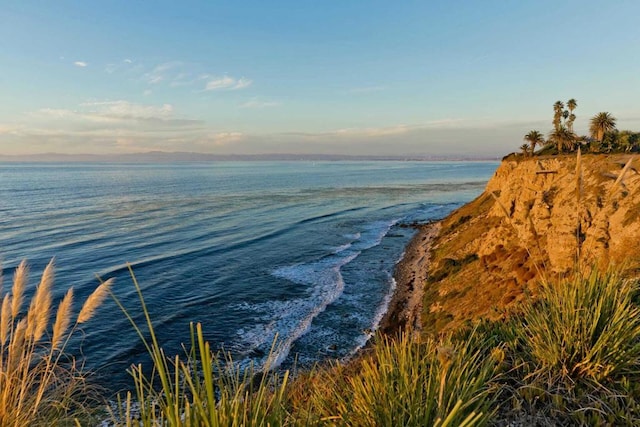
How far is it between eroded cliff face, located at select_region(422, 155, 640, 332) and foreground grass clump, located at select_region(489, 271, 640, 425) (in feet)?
13.2

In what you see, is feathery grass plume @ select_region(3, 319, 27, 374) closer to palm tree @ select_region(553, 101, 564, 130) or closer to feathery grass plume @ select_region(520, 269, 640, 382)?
feathery grass plume @ select_region(520, 269, 640, 382)

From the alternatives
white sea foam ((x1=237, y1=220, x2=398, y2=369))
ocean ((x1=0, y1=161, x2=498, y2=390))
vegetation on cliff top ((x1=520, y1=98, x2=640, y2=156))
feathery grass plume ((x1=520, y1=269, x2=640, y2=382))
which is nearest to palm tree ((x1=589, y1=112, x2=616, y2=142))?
vegetation on cliff top ((x1=520, y1=98, x2=640, y2=156))

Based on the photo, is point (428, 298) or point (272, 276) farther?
point (272, 276)

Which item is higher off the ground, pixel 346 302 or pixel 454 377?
pixel 454 377

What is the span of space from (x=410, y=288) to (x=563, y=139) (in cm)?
4277

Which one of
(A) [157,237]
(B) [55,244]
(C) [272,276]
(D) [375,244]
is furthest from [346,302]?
(B) [55,244]

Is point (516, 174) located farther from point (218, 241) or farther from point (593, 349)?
point (593, 349)

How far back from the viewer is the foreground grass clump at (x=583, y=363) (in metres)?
4.32

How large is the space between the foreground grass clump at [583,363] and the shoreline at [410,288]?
7378 millimetres

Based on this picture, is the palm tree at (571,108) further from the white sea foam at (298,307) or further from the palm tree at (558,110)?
the white sea foam at (298,307)

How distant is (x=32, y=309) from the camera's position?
3.74 m

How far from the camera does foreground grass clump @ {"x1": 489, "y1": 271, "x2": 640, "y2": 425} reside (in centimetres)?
432

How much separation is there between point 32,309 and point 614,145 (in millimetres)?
59878

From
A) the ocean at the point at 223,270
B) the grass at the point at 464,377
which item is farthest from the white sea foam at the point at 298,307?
the grass at the point at 464,377
